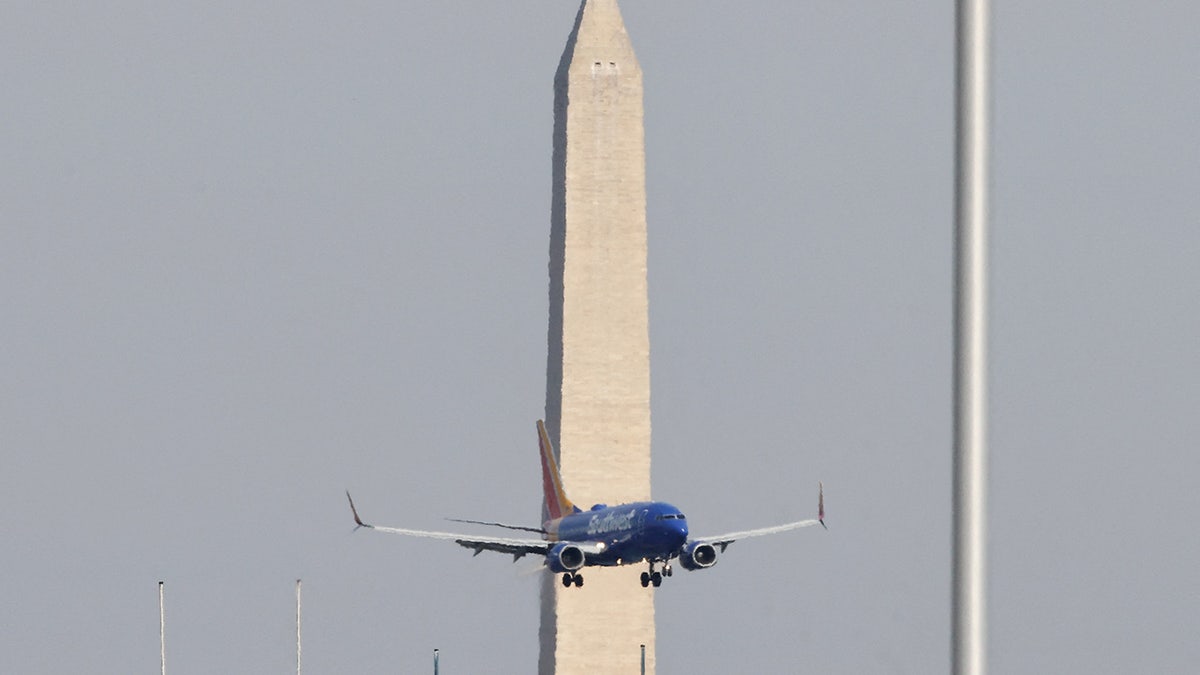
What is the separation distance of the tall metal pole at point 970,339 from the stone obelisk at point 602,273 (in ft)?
207

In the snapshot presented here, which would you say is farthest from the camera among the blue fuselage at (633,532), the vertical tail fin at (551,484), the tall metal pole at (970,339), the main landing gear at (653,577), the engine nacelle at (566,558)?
the vertical tail fin at (551,484)

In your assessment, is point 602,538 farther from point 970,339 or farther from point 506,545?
point 970,339

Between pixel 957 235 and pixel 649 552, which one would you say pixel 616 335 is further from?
pixel 957 235

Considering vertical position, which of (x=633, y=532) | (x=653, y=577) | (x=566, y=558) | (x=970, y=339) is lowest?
(x=653, y=577)

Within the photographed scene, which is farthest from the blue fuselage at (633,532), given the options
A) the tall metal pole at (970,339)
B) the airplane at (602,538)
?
the tall metal pole at (970,339)

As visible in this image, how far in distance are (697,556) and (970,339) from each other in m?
53.6

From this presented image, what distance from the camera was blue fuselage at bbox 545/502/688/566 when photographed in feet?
233

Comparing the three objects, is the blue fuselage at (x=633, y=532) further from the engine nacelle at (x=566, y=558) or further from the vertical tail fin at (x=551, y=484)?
the vertical tail fin at (x=551, y=484)

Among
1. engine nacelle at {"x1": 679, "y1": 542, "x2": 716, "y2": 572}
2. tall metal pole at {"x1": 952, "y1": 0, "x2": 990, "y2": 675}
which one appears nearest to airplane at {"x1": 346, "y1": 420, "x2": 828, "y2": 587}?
engine nacelle at {"x1": 679, "y1": 542, "x2": 716, "y2": 572}

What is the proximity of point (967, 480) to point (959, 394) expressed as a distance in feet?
1.76

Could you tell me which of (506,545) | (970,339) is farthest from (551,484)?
(970,339)

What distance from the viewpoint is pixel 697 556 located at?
7481 cm

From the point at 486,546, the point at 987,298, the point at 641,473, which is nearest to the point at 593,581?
the point at 641,473

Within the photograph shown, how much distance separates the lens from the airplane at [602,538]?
71.2 m
